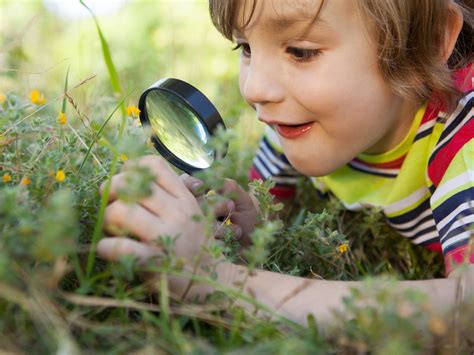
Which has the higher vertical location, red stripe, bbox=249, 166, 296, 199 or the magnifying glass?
the magnifying glass

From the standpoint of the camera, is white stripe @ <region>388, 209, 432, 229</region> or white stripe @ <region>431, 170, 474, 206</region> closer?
white stripe @ <region>431, 170, 474, 206</region>

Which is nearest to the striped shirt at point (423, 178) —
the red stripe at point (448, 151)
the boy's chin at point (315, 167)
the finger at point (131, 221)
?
the red stripe at point (448, 151)

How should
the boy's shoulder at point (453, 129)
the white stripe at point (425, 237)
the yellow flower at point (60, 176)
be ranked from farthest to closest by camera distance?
the white stripe at point (425, 237), the boy's shoulder at point (453, 129), the yellow flower at point (60, 176)

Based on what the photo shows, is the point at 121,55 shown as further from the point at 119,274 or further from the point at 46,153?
the point at 119,274

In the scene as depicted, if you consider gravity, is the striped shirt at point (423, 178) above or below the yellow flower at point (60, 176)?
below

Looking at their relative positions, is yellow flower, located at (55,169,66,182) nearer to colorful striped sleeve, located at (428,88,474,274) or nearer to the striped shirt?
the striped shirt

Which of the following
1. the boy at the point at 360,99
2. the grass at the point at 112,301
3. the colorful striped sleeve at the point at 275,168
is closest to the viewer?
the grass at the point at 112,301

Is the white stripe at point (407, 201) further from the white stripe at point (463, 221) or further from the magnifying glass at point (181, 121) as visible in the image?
the magnifying glass at point (181, 121)

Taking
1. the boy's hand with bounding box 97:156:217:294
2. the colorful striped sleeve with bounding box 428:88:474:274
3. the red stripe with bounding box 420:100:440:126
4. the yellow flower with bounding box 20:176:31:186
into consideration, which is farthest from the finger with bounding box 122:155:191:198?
the red stripe with bounding box 420:100:440:126

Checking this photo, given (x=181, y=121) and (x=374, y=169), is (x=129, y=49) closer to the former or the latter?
(x=374, y=169)

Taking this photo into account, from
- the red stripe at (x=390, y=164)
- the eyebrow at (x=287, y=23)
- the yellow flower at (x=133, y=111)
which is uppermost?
the eyebrow at (x=287, y=23)

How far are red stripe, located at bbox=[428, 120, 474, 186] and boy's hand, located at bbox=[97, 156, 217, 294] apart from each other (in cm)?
95

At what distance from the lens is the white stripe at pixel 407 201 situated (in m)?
2.65

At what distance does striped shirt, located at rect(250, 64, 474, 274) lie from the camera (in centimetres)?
214
